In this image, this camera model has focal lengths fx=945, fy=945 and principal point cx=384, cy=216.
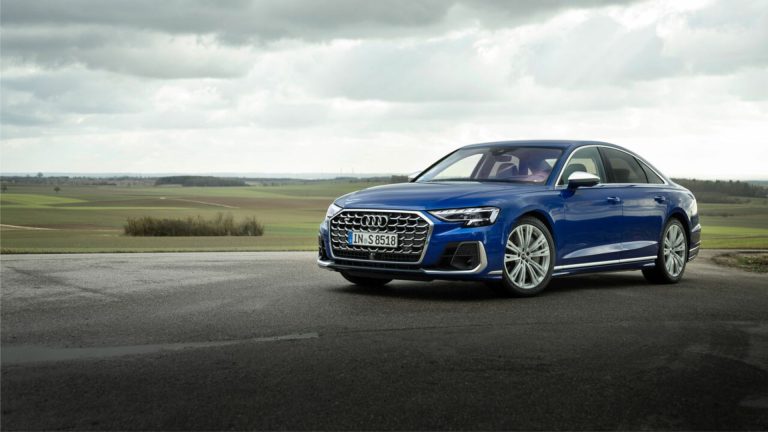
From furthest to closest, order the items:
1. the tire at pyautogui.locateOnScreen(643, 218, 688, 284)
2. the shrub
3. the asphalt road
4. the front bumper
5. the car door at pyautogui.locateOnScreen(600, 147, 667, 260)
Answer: the shrub, the tire at pyautogui.locateOnScreen(643, 218, 688, 284), the car door at pyautogui.locateOnScreen(600, 147, 667, 260), the front bumper, the asphalt road

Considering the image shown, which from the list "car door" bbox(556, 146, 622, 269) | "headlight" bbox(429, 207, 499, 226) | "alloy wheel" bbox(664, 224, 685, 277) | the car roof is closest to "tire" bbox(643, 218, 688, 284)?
"alloy wheel" bbox(664, 224, 685, 277)

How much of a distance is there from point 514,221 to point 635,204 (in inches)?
101

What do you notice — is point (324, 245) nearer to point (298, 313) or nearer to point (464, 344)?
point (298, 313)

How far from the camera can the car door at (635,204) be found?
11.5 meters

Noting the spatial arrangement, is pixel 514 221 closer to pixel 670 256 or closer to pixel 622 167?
pixel 622 167

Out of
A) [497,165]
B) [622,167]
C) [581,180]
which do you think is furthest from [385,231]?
[622,167]

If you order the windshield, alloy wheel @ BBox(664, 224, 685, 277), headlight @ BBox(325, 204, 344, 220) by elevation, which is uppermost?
the windshield

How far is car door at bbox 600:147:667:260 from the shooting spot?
1149cm

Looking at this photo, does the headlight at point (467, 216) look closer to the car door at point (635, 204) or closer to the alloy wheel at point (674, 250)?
the car door at point (635, 204)

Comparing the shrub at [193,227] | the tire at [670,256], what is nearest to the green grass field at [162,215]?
the shrub at [193,227]

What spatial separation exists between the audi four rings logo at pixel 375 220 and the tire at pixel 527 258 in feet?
4.19

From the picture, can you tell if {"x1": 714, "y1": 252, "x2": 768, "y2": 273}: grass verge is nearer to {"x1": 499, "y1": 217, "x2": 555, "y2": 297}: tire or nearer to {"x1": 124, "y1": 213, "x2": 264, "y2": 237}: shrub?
{"x1": 499, "y1": 217, "x2": 555, "y2": 297}: tire

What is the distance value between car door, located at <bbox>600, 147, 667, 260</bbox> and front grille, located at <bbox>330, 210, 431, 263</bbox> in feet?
10.1

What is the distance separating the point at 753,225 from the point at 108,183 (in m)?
124
